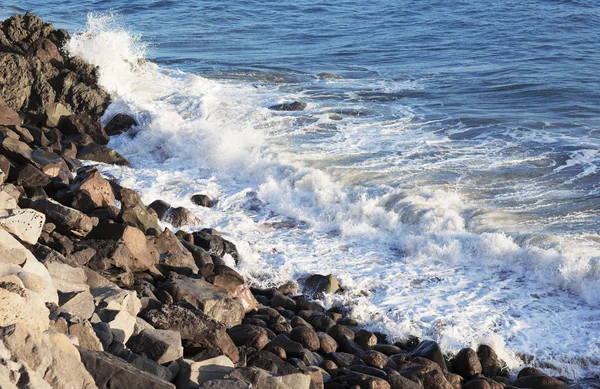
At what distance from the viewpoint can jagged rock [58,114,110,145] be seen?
13547 mm

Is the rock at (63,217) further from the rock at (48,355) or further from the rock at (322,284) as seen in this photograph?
the rock at (48,355)

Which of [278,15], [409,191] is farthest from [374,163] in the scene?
[278,15]

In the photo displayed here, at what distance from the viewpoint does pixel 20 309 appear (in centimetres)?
472

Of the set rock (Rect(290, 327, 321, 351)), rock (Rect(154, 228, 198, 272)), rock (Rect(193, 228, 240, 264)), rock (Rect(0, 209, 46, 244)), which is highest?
rock (Rect(0, 209, 46, 244))

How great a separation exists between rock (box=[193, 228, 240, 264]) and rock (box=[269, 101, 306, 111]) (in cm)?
712

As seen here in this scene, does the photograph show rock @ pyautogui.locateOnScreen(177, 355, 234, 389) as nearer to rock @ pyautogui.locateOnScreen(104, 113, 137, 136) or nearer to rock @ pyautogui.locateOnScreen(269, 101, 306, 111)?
rock @ pyautogui.locateOnScreen(104, 113, 137, 136)

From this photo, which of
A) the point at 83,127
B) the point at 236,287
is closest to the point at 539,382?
the point at 236,287

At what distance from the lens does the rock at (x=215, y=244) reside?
31.9 ft

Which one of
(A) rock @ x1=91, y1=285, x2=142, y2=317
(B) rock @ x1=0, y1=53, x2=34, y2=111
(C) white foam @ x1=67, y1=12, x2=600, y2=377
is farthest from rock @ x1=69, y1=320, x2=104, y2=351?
(B) rock @ x1=0, y1=53, x2=34, y2=111

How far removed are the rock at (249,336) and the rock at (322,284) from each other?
1894mm

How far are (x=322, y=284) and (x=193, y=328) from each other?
2.91 metres

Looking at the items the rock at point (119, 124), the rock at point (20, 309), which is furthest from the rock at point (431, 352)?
the rock at point (119, 124)

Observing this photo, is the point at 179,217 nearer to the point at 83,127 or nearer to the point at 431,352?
the point at 83,127

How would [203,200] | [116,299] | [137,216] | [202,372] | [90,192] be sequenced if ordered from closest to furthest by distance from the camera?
1. [202,372]
2. [116,299]
3. [137,216]
4. [90,192]
5. [203,200]
